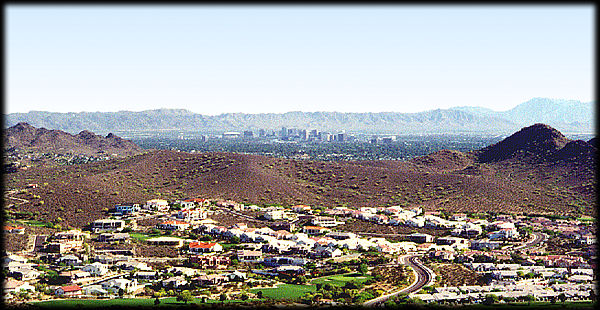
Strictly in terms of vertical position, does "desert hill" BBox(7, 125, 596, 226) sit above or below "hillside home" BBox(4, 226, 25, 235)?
above

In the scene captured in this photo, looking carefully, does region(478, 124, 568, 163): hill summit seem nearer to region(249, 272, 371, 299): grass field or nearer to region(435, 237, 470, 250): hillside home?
region(435, 237, 470, 250): hillside home

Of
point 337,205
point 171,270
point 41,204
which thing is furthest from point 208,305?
point 337,205

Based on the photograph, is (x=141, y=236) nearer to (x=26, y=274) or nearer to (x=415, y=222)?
(x=26, y=274)

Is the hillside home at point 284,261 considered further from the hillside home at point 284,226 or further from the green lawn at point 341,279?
the hillside home at point 284,226

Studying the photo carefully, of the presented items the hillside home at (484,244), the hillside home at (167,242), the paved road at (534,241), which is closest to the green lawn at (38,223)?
the hillside home at (167,242)

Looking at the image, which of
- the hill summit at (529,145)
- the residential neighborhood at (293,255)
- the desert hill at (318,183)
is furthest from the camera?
the hill summit at (529,145)

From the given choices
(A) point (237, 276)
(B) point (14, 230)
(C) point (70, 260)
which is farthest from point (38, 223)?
(A) point (237, 276)

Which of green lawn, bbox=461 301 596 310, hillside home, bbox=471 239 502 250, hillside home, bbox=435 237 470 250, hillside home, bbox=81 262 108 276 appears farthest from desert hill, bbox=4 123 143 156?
green lawn, bbox=461 301 596 310
